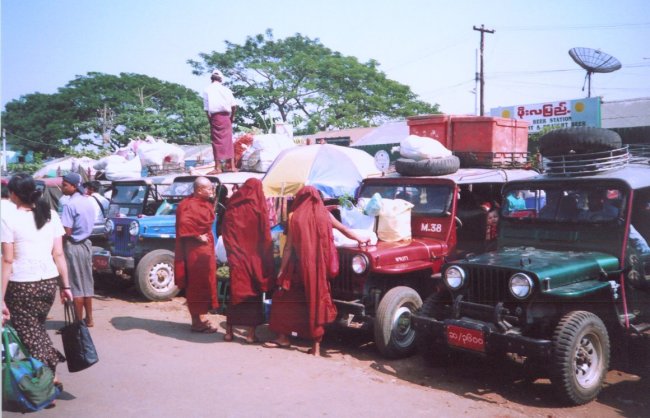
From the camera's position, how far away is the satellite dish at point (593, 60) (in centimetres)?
1289

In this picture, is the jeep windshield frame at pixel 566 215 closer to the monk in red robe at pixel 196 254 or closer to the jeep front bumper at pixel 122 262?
the monk in red robe at pixel 196 254

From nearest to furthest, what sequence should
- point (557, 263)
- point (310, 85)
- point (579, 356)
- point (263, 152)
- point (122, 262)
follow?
point (579, 356), point (557, 263), point (122, 262), point (263, 152), point (310, 85)

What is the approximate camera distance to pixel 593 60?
13.6m

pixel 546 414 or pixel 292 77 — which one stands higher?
pixel 292 77

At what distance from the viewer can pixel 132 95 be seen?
13508mm

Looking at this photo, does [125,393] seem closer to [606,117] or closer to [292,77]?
[292,77]

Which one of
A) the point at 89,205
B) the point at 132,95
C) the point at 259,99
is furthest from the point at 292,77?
the point at 89,205

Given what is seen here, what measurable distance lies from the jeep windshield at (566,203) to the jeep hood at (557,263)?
0.40 metres

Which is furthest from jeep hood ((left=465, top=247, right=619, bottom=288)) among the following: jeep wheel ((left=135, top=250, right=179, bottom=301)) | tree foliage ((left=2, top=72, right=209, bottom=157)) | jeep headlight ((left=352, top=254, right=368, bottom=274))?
tree foliage ((left=2, top=72, right=209, bottom=157))

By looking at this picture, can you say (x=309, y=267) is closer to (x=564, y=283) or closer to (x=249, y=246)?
(x=249, y=246)

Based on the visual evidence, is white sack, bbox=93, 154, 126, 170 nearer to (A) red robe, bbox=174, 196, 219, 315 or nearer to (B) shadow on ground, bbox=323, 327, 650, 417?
(A) red robe, bbox=174, 196, 219, 315

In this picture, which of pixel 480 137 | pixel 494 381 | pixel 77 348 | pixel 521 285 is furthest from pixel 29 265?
pixel 480 137

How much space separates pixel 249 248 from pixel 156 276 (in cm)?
325

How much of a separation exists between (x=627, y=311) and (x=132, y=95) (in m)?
11.9
